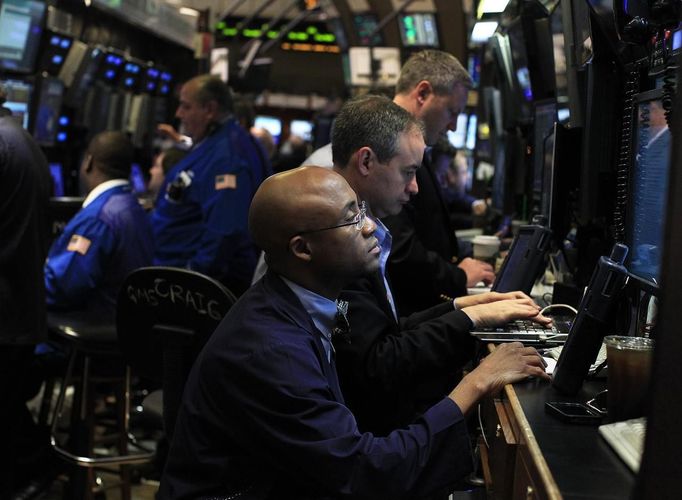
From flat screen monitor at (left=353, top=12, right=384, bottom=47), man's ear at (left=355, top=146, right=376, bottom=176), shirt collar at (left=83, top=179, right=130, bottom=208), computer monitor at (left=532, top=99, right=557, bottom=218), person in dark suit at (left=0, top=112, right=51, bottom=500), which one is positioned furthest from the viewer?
flat screen monitor at (left=353, top=12, right=384, bottom=47)

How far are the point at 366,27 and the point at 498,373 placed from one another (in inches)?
537

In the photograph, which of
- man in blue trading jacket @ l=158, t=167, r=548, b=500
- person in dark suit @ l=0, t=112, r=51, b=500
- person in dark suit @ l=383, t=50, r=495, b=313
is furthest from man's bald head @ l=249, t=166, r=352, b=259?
person in dark suit @ l=0, t=112, r=51, b=500

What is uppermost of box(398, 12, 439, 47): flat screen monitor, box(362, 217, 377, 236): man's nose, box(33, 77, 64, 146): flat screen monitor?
box(398, 12, 439, 47): flat screen monitor

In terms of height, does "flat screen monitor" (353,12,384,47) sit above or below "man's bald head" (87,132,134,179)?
above

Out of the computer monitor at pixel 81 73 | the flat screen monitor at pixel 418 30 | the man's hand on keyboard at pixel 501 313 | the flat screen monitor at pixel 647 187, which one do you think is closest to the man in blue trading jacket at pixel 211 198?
the man's hand on keyboard at pixel 501 313

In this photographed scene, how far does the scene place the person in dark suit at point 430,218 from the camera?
145 inches

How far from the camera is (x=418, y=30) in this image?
14.0 metres

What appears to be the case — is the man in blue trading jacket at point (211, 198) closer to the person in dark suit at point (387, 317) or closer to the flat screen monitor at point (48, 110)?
the person in dark suit at point (387, 317)

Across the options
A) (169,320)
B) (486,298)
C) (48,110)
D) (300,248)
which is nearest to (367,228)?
(300,248)

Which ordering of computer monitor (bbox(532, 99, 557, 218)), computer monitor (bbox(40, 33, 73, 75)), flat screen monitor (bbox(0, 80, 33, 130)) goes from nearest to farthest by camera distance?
computer monitor (bbox(532, 99, 557, 218))
flat screen monitor (bbox(0, 80, 33, 130))
computer monitor (bbox(40, 33, 73, 75))

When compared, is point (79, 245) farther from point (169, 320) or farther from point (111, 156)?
point (169, 320)

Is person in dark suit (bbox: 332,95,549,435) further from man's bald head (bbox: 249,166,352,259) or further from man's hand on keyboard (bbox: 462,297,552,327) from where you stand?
man's bald head (bbox: 249,166,352,259)

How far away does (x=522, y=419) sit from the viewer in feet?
6.40

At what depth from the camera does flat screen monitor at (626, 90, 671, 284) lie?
7.80 feet
